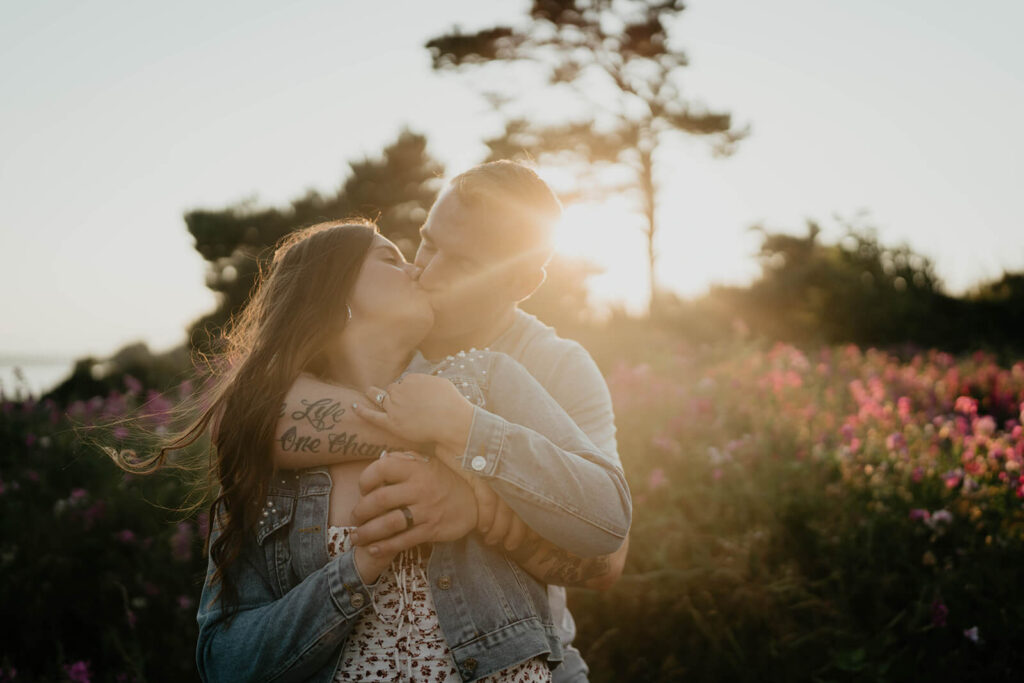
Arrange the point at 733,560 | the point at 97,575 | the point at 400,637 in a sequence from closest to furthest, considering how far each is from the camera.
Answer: the point at 400,637
the point at 733,560
the point at 97,575

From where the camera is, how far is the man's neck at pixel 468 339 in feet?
7.89

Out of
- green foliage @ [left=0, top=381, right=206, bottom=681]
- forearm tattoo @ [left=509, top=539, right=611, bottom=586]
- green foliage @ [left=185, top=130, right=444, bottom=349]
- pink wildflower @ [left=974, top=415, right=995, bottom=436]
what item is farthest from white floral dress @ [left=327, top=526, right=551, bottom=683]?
green foliage @ [left=185, top=130, right=444, bottom=349]

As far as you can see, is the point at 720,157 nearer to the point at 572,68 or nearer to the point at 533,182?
the point at 572,68

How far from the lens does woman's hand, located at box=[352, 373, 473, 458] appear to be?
1648 mm

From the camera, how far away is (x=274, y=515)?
1810 millimetres

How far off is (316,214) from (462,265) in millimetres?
13395

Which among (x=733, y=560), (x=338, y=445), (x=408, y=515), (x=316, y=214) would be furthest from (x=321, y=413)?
(x=316, y=214)

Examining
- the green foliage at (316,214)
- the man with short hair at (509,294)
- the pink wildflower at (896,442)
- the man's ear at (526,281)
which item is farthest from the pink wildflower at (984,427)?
the green foliage at (316,214)

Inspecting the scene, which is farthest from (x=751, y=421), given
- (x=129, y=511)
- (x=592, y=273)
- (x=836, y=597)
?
(x=592, y=273)

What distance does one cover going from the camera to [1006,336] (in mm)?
14898

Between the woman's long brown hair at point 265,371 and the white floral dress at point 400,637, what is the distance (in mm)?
281

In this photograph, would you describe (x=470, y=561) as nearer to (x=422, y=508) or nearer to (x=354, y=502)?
(x=422, y=508)

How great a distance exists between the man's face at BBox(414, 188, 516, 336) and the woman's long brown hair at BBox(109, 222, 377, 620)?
0.31 m

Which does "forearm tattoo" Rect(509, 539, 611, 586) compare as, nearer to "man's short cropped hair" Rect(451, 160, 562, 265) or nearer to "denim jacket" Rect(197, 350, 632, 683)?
"denim jacket" Rect(197, 350, 632, 683)
